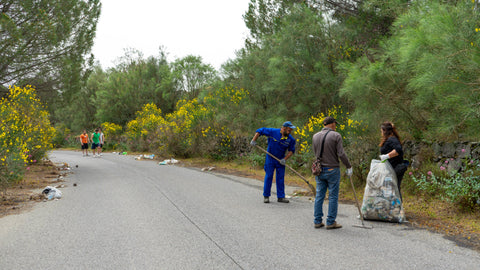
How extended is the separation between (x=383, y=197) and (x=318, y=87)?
770cm

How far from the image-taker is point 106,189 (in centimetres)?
1041

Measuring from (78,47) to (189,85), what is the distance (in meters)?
19.4

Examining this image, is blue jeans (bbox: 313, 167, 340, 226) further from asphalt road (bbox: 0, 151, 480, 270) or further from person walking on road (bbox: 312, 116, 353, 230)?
asphalt road (bbox: 0, 151, 480, 270)

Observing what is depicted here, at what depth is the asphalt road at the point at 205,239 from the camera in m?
4.46

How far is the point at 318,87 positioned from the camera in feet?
44.0

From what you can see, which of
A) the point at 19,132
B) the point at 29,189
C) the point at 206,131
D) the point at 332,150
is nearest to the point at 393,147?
the point at 332,150

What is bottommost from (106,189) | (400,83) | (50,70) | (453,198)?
(106,189)

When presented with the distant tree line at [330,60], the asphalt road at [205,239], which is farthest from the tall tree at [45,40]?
the asphalt road at [205,239]

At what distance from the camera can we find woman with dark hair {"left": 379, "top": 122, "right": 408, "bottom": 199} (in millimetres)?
6391

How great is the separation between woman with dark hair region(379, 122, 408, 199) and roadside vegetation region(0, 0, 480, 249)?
97 centimetres

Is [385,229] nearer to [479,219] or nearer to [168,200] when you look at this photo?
[479,219]

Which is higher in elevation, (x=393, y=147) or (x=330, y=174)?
(x=393, y=147)

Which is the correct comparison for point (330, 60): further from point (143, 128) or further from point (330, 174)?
point (143, 128)

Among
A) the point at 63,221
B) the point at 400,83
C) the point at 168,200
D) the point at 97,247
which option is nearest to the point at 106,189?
the point at 168,200
